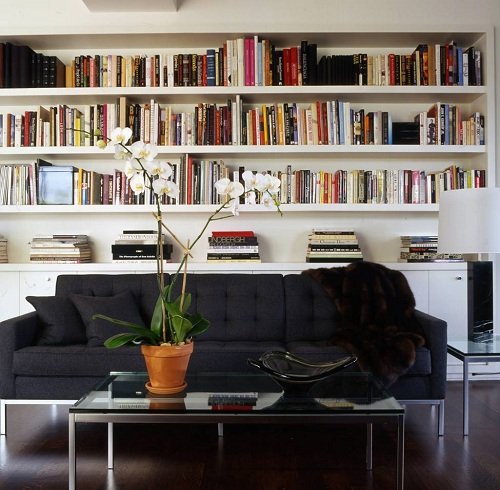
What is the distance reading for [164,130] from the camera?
4.09 metres

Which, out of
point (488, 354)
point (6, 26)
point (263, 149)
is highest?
point (6, 26)

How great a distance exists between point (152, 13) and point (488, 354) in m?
3.20

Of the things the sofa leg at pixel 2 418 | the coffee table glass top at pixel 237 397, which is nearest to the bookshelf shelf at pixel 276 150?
the sofa leg at pixel 2 418

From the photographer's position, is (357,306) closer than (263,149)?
Yes

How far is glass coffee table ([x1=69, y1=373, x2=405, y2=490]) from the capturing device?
191 centimetres

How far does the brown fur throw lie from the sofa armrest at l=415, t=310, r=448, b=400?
0.05 metres

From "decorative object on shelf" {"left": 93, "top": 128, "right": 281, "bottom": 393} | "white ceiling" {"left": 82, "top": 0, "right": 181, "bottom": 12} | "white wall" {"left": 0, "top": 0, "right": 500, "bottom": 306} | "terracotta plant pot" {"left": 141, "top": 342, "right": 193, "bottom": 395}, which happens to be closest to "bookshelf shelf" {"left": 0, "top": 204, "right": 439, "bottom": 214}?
"white wall" {"left": 0, "top": 0, "right": 500, "bottom": 306}

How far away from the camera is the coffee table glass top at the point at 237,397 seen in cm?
195

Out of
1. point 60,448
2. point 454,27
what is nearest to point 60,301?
point 60,448

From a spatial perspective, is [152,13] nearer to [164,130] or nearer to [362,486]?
[164,130]

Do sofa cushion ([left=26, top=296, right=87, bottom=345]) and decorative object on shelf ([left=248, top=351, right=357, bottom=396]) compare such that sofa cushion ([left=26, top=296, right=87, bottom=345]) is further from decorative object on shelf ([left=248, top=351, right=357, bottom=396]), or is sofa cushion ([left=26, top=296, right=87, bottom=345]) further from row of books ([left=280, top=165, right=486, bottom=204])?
row of books ([left=280, top=165, right=486, bottom=204])

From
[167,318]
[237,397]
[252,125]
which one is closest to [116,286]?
[167,318]

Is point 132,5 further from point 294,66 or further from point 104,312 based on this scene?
point 104,312

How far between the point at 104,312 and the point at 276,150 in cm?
165
